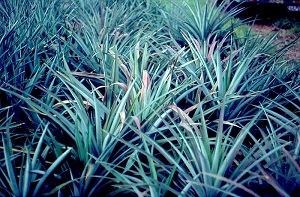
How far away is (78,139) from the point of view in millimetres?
1351

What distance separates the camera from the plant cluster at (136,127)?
1225mm

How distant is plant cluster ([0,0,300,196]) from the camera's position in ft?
4.02

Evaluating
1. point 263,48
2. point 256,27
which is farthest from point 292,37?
point 263,48

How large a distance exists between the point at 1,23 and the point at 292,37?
11.0 ft

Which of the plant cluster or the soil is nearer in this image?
the plant cluster

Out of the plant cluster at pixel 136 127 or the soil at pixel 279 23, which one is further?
the soil at pixel 279 23

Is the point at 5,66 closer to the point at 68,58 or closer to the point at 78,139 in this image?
the point at 68,58

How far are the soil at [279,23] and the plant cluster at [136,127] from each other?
150 cm

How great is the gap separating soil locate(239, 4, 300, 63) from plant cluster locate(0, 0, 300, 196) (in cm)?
150

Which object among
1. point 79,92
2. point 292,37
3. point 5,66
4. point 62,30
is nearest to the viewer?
point 79,92

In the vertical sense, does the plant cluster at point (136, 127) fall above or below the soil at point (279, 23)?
below

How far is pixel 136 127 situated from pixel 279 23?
146 inches

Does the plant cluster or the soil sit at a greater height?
the soil

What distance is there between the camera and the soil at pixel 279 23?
155 inches
